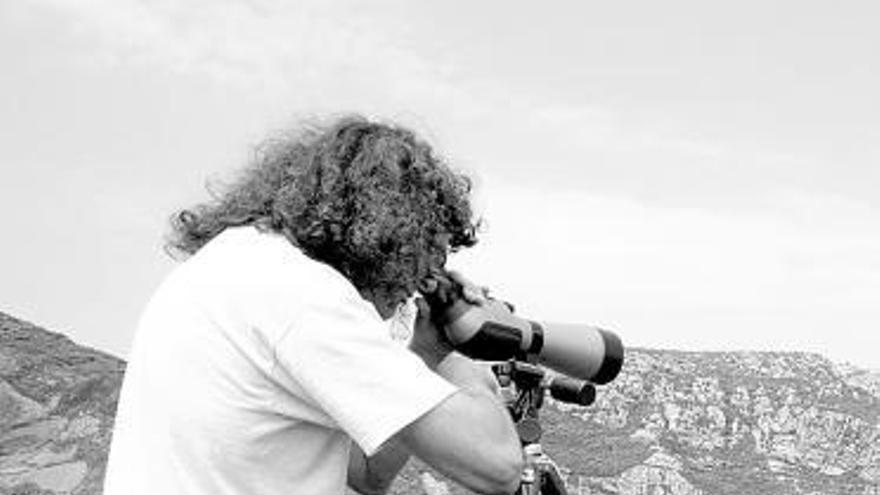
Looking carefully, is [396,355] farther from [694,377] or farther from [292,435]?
[694,377]

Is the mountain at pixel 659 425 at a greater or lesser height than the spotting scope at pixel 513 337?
lesser

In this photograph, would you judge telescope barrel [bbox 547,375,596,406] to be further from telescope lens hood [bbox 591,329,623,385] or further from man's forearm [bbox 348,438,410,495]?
man's forearm [bbox 348,438,410,495]

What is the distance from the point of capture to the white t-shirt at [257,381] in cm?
297

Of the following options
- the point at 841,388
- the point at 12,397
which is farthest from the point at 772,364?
the point at 12,397

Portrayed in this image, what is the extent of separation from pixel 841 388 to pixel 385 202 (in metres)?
54.5

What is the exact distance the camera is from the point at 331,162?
3.26 m

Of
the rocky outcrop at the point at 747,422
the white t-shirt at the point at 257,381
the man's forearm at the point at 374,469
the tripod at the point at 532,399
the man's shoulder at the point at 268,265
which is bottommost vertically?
the rocky outcrop at the point at 747,422

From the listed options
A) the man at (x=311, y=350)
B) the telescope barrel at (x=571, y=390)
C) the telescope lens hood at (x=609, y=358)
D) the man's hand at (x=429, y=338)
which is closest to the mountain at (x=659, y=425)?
the telescope barrel at (x=571, y=390)

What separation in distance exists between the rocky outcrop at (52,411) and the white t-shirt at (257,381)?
17.3ft

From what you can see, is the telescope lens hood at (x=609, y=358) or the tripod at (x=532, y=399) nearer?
the telescope lens hood at (x=609, y=358)

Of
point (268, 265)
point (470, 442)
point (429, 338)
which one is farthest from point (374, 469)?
point (268, 265)

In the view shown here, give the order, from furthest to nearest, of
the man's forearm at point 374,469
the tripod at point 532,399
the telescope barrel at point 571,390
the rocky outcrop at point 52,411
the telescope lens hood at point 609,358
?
the rocky outcrop at point 52,411, the telescope barrel at point 571,390, the tripod at point 532,399, the telescope lens hood at point 609,358, the man's forearm at point 374,469

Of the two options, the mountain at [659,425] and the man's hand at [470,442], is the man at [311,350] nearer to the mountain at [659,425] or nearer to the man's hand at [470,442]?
the man's hand at [470,442]

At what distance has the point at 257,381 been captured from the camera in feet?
10.2
